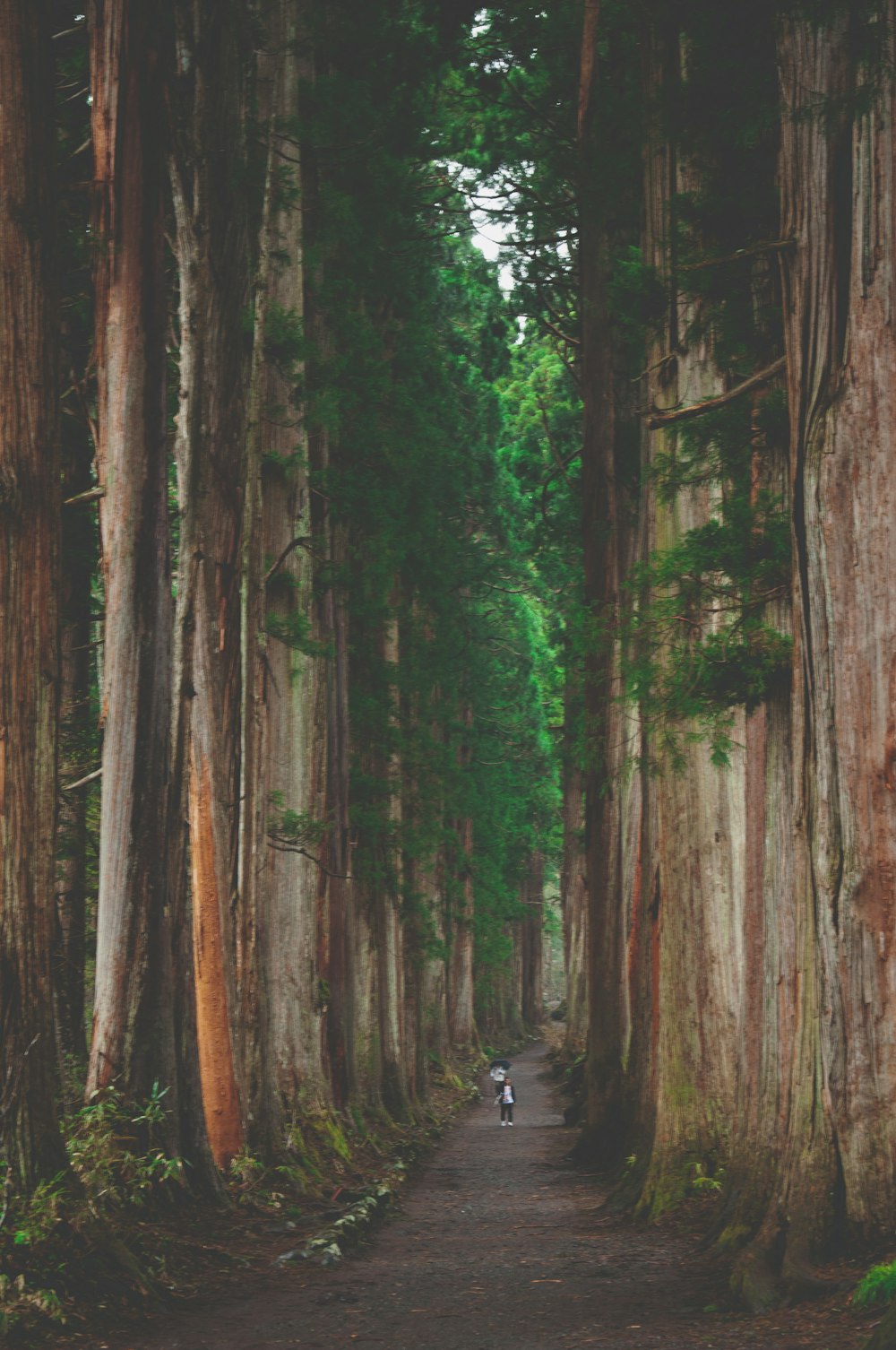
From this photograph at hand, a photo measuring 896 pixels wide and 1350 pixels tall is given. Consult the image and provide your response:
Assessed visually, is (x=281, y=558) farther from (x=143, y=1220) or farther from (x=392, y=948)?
(x=392, y=948)

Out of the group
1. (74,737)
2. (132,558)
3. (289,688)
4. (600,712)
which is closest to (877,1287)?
(132,558)

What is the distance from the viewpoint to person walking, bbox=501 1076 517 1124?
2383cm

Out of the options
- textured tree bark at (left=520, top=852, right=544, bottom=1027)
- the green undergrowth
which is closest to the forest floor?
the green undergrowth

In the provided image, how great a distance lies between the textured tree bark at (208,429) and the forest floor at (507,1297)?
216cm

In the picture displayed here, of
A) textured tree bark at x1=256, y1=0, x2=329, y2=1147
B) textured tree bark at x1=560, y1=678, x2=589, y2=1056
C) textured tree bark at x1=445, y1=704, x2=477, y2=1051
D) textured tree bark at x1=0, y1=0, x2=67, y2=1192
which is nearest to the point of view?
textured tree bark at x1=0, y1=0, x2=67, y2=1192

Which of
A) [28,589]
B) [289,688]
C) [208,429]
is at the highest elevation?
[208,429]

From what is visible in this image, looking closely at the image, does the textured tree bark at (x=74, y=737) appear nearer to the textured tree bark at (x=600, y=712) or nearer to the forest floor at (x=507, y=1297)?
the forest floor at (x=507, y=1297)

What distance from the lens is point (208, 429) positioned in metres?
11.8

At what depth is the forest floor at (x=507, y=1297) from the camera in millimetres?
6637

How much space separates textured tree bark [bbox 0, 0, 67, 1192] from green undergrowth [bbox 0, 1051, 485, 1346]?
37cm

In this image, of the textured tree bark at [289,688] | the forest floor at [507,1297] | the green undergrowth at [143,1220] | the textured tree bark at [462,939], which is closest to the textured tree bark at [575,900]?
the textured tree bark at [462,939]

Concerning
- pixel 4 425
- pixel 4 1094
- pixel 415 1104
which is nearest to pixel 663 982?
pixel 4 1094

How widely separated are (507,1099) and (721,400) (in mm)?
17605

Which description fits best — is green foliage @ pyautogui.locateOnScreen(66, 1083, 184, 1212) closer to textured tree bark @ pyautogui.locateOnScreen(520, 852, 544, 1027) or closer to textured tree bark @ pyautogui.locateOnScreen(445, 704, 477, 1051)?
textured tree bark @ pyautogui.locateOnScreen(445, 704, 477, 1051)
